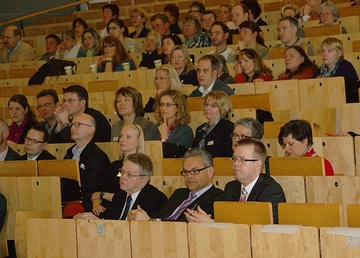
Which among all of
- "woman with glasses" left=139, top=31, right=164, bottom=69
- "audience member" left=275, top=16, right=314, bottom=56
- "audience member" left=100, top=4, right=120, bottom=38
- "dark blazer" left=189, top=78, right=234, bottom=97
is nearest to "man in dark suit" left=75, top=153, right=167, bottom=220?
"dark blazer" left=189, top=78, right=234, bottom=97

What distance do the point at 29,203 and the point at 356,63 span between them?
9.60ft

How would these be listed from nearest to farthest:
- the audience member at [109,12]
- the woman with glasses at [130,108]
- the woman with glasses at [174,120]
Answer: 1. the woman with glasses at [174,120]
2. the woman with glasses at [130,108]
3. the audience member at [109,12]

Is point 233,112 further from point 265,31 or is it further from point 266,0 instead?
point 266,0

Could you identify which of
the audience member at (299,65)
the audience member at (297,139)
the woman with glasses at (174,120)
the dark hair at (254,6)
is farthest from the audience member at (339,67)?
the dark hair at (254,6)

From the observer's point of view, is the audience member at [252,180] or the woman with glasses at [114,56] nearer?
the audience member at [252,180]

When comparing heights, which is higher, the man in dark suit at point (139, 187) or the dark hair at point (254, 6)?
the dark hair at point (254, 6)

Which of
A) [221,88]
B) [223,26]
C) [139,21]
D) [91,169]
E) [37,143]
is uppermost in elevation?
[139,21]

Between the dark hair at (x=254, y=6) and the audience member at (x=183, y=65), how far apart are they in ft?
5.72

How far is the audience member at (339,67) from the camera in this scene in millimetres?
Result: 6836

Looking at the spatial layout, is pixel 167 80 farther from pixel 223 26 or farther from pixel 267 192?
pixel 267 192

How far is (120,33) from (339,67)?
9.59ft

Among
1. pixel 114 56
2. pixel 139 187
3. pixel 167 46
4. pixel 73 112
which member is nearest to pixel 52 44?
pixel 114 56

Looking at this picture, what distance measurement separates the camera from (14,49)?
32.7 ft

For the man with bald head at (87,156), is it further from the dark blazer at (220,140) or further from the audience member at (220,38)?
the audience member at (220,38)
